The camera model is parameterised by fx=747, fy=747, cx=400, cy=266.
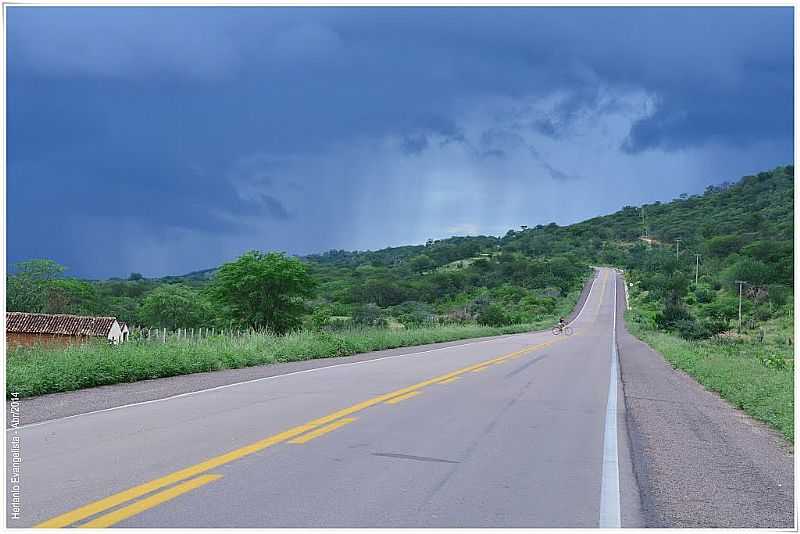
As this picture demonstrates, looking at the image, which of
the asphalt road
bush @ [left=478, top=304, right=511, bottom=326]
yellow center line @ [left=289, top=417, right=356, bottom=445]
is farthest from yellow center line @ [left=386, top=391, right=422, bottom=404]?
bush @ [left=478, top=304, right=511, bottom=326]

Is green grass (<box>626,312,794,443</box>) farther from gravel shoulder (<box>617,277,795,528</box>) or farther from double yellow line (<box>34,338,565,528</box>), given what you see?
double yellow line (<box>34,338,565,528</box>)

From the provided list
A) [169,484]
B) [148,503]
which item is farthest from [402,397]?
[148,503]

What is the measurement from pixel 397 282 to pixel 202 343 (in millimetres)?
92161

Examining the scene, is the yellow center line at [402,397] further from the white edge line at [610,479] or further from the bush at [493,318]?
the bush at [493,318]

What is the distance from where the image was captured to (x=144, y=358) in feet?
53.7

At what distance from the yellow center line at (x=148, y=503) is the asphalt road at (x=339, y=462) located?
2cm

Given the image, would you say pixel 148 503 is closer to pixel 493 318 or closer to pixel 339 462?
pixel 339 462

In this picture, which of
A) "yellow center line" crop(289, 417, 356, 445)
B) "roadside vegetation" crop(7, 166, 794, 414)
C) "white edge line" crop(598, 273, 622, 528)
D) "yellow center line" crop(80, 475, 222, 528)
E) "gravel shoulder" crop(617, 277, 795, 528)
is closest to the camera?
"yellow center line" crop(80, 475, 222, 528)

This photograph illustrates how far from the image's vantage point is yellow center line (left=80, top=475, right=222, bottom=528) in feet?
18.0

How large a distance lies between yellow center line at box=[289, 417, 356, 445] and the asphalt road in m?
0.03

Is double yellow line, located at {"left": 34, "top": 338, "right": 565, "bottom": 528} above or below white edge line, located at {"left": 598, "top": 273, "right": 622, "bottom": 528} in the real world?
above

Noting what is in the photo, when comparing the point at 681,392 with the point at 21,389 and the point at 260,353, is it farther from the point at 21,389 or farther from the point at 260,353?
the point at 21,389

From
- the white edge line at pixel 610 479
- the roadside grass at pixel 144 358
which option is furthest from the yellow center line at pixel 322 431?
the roadside grass at pixel 144 358

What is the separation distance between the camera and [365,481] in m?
6.97
